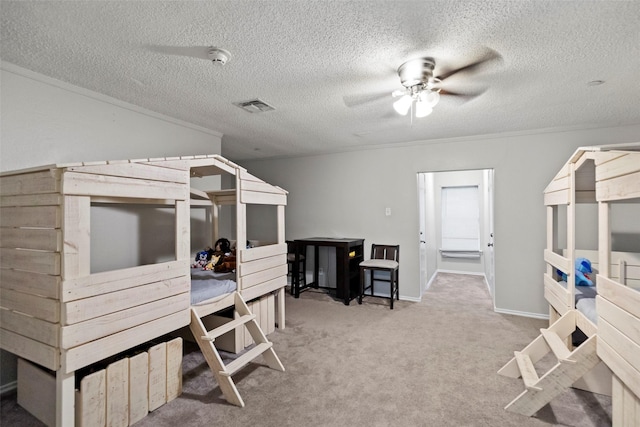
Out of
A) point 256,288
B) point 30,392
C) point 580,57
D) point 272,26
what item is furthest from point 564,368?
point 30,392

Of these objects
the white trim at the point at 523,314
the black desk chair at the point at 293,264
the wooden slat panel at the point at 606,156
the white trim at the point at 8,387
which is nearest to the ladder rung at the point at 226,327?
the white trim at the point at 8,387

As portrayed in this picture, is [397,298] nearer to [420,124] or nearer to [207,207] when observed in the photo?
[420,124]

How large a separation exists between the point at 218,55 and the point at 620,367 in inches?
117

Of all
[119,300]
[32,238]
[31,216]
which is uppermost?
[31,216]

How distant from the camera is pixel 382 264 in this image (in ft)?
13.9

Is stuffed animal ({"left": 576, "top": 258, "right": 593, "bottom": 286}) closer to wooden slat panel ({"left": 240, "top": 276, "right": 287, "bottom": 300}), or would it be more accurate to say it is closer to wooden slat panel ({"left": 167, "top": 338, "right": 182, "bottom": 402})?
wooden slat panel ({"left": 240, "top": 276, "right": 287, "bottom": 300})

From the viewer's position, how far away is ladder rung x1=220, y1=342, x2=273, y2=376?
2.13 m

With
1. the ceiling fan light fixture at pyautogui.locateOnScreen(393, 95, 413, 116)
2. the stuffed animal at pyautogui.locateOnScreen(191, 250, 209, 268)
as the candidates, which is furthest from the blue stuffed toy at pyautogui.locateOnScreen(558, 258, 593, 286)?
the stuffed animal at pyautogui.locateOnScreen(191, 250, 209, 268)

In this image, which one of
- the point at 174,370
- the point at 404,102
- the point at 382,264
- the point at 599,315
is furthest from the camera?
the point at 382,264

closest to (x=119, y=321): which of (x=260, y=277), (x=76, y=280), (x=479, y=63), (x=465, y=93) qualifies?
(x=76, y=280)

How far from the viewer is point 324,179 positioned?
206 inches

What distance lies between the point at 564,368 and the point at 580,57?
203 cm

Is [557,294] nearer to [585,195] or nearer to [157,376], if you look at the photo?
[585,195]

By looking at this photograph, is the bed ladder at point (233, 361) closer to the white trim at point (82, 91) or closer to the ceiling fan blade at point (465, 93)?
the white trim at point (82, 91)
